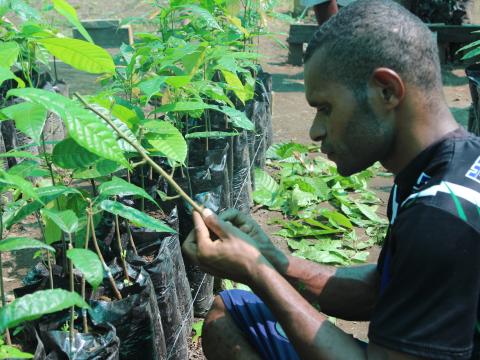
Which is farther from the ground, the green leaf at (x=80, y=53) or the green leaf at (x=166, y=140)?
the green leaf at (x=80, y=53)

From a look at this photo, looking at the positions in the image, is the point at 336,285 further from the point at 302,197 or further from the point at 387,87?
the point at 302,197

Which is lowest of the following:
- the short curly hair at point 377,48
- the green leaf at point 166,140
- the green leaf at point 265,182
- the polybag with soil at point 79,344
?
the green leaf at point 265,182

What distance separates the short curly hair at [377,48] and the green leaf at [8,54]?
0.85 meters

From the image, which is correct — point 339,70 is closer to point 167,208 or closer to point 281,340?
point 281,340

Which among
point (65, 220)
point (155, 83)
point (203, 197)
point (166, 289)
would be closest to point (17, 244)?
point (65, 220)

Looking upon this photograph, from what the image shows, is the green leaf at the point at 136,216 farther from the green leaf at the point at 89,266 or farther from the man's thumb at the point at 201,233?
the green leaf at the point at 89,266

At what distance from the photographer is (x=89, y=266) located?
1590mm

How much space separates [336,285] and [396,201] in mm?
436

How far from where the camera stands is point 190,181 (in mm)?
3193

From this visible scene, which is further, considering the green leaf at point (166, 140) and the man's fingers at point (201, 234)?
the green leaf at point (166, 140)

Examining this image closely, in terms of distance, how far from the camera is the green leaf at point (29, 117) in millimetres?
1657

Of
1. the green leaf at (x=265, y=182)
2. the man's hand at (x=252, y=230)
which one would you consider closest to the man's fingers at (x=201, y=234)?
the man's hand at (x=252, y=230)

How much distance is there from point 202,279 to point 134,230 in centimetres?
58

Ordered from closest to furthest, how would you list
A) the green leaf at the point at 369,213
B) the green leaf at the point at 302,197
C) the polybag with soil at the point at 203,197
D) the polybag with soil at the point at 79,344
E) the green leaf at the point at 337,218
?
the polybag with soil at the point at 79,344
the polybag with soil at the point at 203,197
the green leaf at the point at 337,218
the green leaf at the point at 369,213
the green leaf at the point at 302,197
